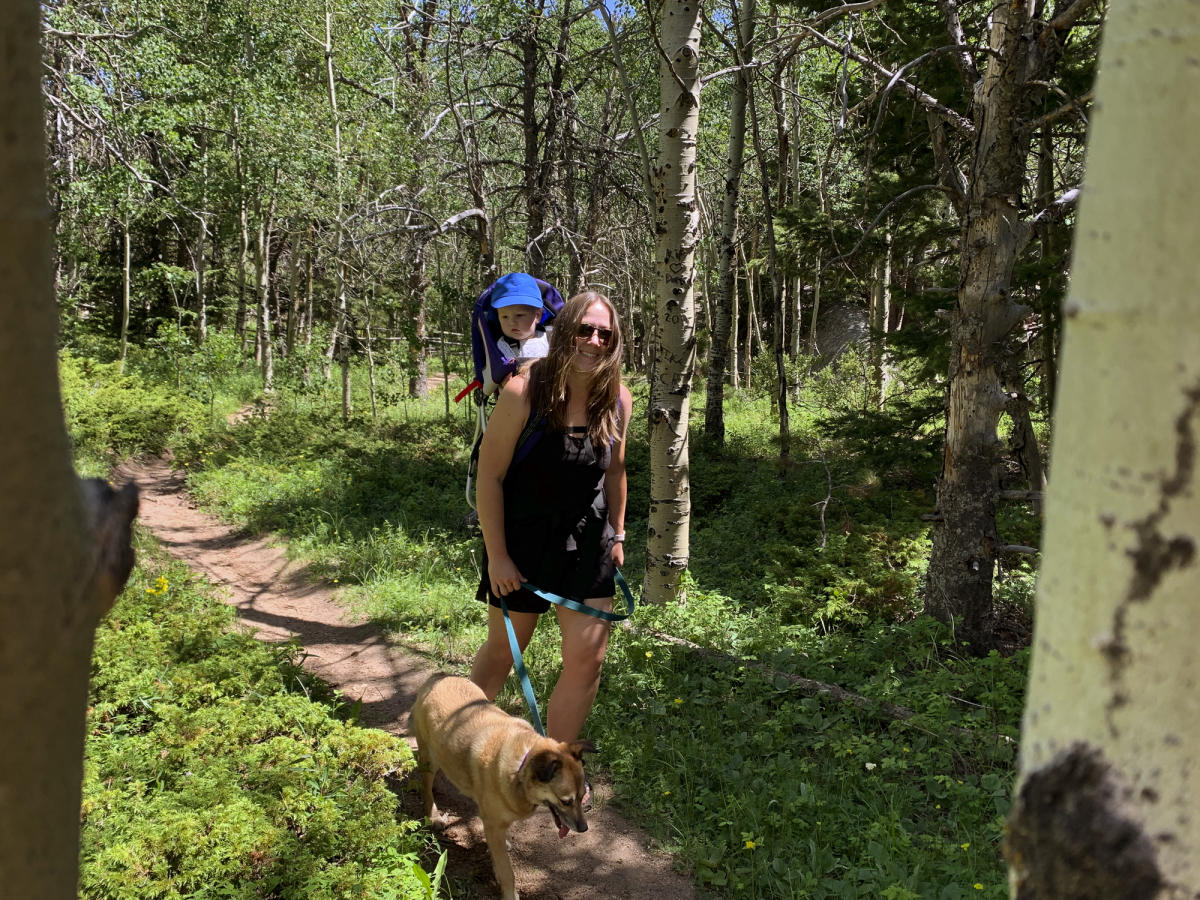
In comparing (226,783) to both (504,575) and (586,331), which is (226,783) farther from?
(586,331)

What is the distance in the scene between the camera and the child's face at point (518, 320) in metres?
3.80

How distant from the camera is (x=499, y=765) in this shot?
3115 millimetres

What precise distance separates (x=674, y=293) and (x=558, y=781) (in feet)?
12.5

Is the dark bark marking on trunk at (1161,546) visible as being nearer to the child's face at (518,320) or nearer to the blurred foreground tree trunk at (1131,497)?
the blurred foreground tree trunk at (1131,497)

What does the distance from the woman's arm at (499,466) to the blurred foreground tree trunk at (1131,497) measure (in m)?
2.70

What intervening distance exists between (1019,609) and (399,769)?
4.75 m

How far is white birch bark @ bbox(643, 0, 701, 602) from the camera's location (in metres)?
5.60

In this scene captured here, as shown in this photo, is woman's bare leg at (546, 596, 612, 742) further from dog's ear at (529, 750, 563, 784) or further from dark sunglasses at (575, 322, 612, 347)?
dark sunglasses at (575, 322, 612, 347)

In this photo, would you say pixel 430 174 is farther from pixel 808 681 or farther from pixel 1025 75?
pixel 808 681

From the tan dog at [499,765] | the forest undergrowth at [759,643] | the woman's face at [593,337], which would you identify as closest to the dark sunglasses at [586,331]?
the woman's face at [593,337]

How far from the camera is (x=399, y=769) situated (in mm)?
3834

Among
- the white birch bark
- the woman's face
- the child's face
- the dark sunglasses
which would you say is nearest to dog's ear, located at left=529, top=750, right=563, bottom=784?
the woman's face

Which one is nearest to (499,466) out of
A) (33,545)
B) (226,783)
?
(226,783)

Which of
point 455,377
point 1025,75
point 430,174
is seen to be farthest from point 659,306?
point 455,377
